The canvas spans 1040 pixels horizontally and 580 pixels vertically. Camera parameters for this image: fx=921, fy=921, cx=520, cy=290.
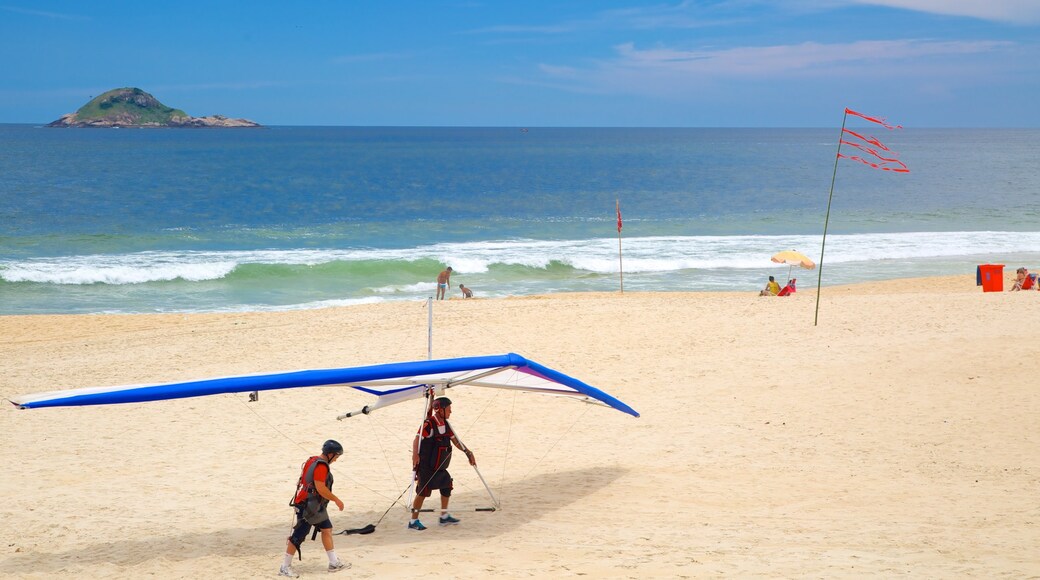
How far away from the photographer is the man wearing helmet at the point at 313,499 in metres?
7.00

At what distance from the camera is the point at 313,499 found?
7.04m

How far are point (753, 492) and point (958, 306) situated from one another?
33.7 ft

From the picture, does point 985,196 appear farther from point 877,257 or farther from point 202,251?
point 202,251

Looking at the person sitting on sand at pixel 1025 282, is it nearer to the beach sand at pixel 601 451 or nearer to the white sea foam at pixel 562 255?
the beach sand at pixel 601 451

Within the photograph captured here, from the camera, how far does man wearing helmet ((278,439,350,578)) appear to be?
7000mm

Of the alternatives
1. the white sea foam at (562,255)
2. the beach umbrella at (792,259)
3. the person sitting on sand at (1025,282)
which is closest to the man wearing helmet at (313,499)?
the beach umbrella at (792,259)

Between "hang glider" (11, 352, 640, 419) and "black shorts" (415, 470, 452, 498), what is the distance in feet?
2.42

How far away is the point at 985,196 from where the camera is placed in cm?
5975

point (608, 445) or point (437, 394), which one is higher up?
point (437, 394)

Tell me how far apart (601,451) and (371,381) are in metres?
4.21

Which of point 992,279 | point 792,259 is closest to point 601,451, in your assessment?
point 792,259

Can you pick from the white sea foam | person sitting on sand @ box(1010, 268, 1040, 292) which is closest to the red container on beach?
person sitting on sand @ box(1010, 268, 1040, 292)

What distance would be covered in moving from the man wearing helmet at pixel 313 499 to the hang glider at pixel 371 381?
1.87 feet

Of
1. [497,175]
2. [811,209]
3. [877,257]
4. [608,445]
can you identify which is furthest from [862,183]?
[608,445]
